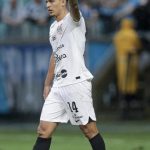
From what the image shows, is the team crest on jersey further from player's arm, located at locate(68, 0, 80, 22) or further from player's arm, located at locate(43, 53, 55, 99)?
player's arm, located at locate(43, 53, 55, 99)

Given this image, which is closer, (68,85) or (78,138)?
(68,85)

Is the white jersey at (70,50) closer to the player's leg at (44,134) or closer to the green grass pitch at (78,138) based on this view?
the player's leg at (44,134)

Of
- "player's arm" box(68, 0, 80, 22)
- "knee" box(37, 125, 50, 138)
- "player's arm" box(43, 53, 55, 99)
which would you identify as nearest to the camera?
"player's arm" box(68, 0, 80, 22)

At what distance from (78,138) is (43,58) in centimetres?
506

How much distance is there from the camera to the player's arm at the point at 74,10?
865cm

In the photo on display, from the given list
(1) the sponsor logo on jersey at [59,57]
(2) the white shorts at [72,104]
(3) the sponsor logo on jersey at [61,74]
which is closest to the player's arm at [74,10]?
(1) the sponsor logo on jersey at [59,57]

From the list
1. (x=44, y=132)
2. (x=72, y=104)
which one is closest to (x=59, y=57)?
(x=72, y=104)

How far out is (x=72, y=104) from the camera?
9.04m

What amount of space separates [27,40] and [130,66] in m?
2.69

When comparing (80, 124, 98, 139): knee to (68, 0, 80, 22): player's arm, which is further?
(80, 124, 98, 139): knee

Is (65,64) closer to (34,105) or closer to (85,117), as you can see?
(85,117)

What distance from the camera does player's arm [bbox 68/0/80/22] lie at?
865 cm

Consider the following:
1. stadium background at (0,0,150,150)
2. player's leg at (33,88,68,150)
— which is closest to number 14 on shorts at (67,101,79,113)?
player's leg at (33,88,68,150)

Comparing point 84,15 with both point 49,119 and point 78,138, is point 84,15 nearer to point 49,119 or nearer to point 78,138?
point 78,138
